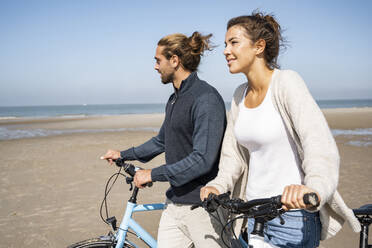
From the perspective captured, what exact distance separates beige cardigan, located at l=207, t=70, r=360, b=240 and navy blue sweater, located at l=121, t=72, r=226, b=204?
8.6 inches

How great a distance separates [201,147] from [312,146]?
0.82m

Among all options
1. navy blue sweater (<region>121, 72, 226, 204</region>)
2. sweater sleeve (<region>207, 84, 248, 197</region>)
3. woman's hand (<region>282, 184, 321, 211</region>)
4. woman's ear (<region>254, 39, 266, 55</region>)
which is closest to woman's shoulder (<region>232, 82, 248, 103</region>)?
sweater sleeve (<region>207, 84, 248, 197</region>)

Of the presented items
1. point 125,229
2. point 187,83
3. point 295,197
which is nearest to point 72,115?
point 125,229

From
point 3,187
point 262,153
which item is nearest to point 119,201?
point 3,187

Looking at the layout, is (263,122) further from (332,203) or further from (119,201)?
(119,201)

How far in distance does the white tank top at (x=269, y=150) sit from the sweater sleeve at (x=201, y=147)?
0.30 m

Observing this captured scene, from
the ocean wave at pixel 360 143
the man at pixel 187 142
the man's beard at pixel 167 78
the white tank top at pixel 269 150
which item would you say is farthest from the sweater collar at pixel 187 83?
the ocean wave at pixel 360 143

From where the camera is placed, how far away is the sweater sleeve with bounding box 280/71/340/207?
1.53 metres

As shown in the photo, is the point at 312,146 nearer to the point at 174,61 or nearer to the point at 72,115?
the point at 174,61

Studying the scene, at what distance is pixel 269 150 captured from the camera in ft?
6.44

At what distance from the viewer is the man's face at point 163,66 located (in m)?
2.66

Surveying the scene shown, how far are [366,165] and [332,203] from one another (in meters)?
8.70

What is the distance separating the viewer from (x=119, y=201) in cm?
683

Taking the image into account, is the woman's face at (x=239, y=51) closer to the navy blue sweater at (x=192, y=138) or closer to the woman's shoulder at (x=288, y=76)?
the woman's shoulder at (x=288, y=76)
